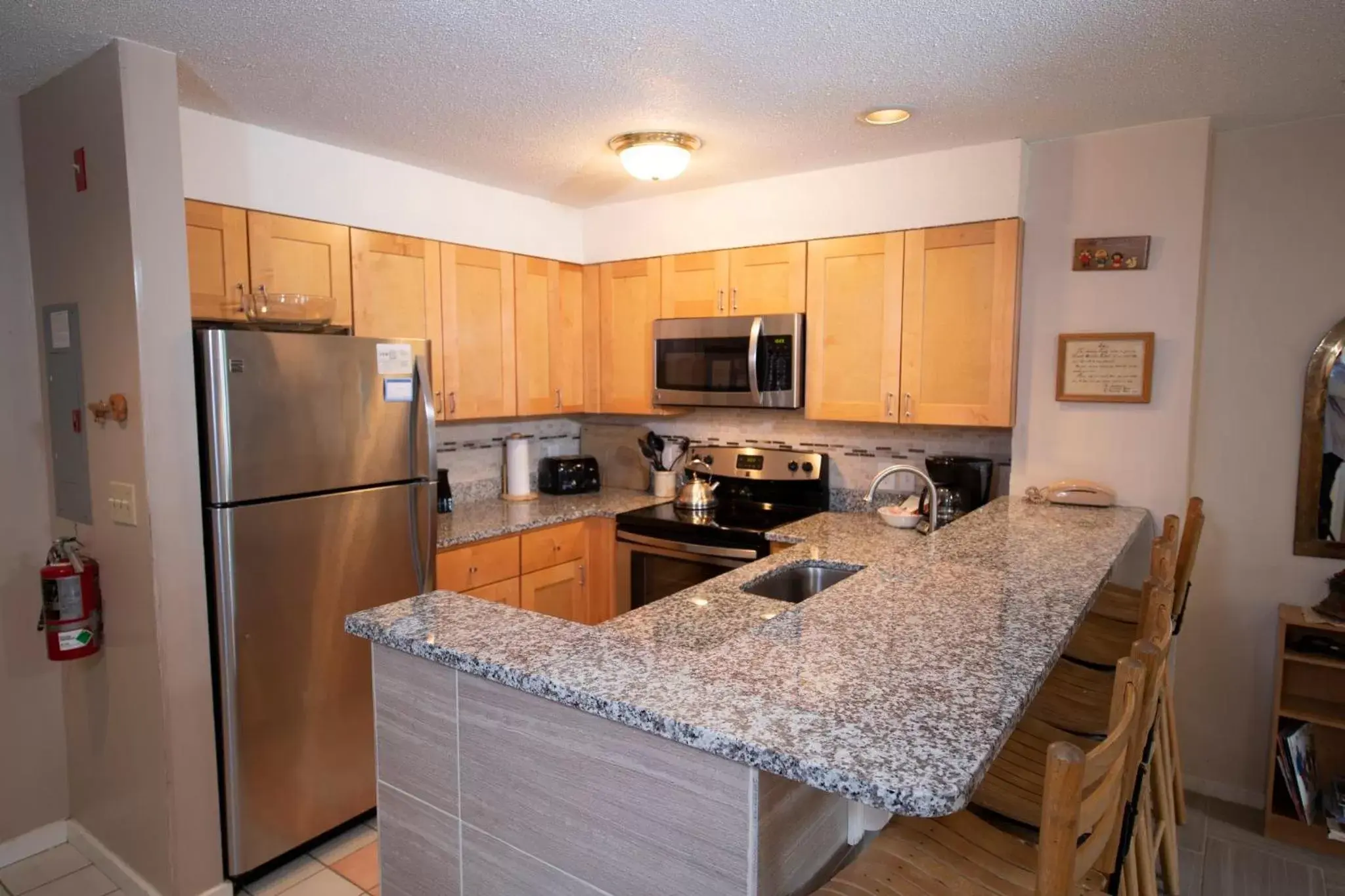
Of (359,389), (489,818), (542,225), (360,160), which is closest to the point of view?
(489,818)

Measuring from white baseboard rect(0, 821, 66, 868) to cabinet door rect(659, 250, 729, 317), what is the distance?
9.37 feet

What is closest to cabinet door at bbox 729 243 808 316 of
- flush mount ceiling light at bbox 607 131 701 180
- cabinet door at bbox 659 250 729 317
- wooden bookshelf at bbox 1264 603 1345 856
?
cabinet door at bbox 659 250 729 317

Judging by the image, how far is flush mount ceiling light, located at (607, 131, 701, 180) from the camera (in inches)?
101

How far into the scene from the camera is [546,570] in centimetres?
325

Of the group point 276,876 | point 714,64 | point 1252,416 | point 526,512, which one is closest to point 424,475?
point 526,512

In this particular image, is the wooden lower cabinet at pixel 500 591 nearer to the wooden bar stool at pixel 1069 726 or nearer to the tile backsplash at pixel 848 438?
the tile backsplash at pixel 848 438

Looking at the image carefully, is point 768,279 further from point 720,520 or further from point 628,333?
point 720,520

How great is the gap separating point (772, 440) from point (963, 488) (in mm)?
943

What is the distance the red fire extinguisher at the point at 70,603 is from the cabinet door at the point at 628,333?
7.01ft

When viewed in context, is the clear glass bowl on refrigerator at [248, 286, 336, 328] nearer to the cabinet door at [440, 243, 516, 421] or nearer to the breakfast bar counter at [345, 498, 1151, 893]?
the cabinet door at [440, 243, 516, 421]

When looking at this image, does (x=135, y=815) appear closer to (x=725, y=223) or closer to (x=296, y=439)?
(x=296, y=439)

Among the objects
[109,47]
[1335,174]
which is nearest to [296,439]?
[109,47]

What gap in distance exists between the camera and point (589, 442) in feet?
13.7

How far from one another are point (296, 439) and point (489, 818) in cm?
142
